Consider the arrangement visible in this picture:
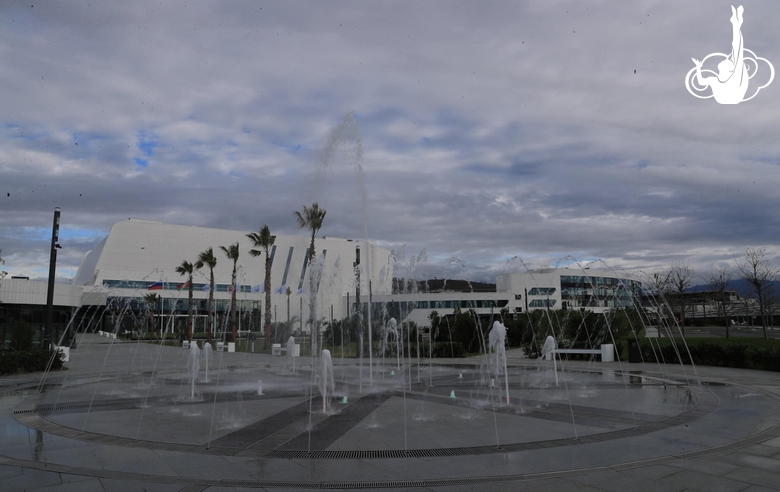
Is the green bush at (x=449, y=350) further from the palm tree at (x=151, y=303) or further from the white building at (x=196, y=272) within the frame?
the palm tree at (x=151, y=303)

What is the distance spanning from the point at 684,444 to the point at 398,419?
17.3 ft

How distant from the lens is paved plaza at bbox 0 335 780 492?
705cm

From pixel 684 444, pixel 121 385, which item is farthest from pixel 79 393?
pixel 684 444

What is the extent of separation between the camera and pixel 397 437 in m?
9.67

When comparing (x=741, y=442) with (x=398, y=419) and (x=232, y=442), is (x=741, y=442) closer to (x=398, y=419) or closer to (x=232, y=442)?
(x=398, y=419)

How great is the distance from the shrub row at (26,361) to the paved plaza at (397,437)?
12.1 ft

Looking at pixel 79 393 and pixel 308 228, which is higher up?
pixel 308 228

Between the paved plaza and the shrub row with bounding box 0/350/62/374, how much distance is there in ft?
12.1

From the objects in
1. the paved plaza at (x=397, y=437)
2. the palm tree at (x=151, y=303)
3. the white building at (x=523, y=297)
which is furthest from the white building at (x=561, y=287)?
the paved plaza at (x=397, y=437)

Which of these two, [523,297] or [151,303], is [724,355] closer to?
[151,303]

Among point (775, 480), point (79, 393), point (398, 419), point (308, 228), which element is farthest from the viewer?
point (308, 228)

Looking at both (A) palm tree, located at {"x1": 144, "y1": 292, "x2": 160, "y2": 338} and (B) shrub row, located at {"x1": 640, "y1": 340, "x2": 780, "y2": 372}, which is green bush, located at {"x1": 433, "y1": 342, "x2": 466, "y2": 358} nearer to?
(B) shrub row, located at {"x1": 640, "y1": 340, "x2": 780, "y2": 372}

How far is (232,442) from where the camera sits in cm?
927

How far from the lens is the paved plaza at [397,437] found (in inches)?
278
